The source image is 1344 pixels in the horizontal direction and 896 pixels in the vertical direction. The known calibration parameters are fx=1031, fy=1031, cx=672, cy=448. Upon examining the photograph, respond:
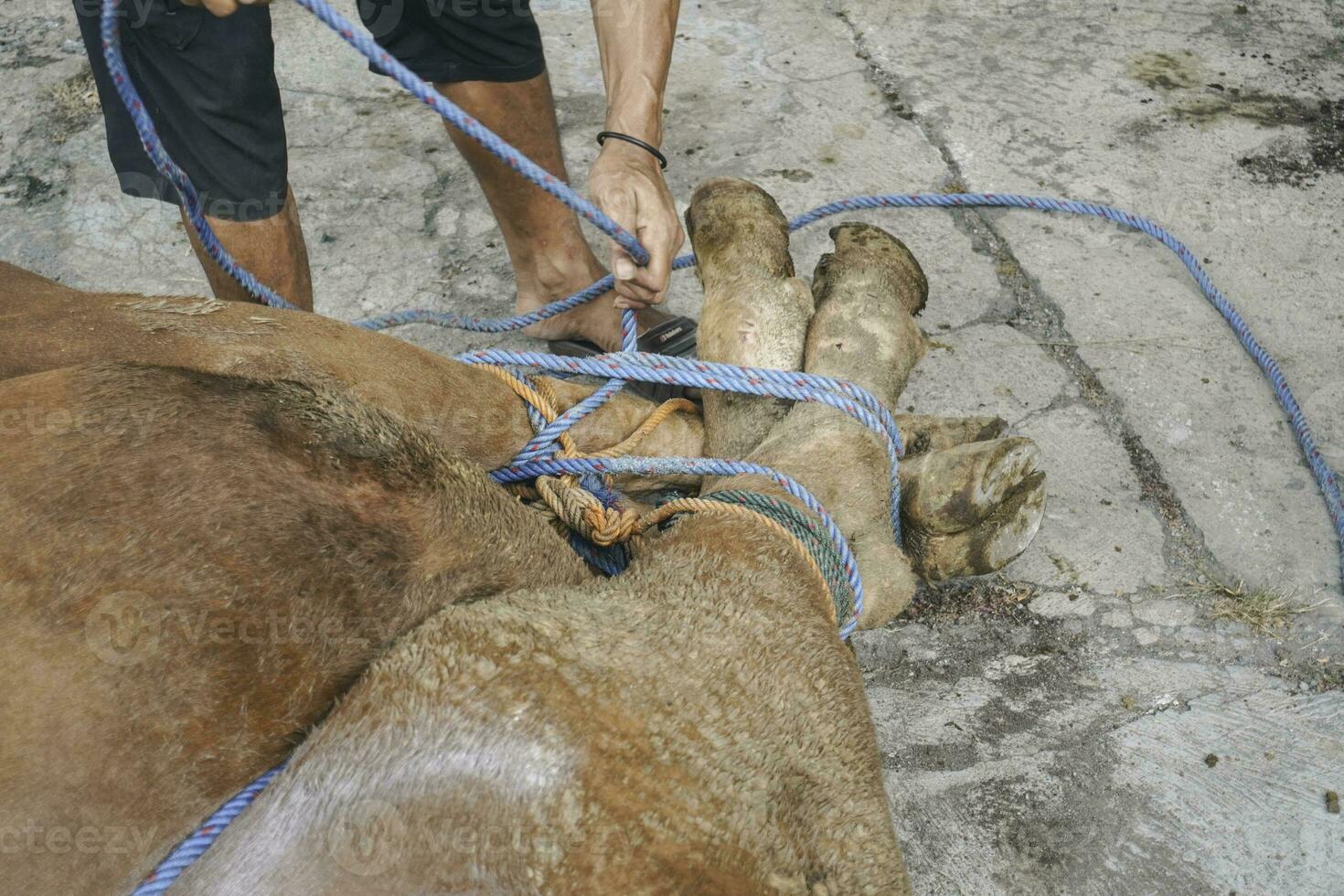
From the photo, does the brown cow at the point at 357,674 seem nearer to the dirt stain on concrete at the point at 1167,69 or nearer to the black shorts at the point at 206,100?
the black shorts at the point at 206,100

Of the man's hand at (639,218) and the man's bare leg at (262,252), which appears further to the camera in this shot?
the man's bare leg at (262,252)

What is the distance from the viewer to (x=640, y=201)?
1682 mm

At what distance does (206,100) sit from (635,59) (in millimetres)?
770

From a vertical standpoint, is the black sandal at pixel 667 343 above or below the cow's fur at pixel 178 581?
below

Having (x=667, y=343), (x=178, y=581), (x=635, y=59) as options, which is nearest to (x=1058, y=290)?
(x=667, y=343)

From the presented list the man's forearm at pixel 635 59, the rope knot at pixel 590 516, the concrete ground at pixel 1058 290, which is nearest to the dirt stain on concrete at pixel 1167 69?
the concrete ground at pixel 1058 290

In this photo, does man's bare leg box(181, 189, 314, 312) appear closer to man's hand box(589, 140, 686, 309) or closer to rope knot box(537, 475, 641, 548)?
man's hand box(589, 140, 686, 309)

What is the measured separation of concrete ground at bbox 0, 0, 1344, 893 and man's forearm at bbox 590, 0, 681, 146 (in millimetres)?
878

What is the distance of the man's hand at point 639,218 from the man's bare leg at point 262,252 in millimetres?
716

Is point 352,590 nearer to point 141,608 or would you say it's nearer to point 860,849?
point 141,608

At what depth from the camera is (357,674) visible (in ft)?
3.19

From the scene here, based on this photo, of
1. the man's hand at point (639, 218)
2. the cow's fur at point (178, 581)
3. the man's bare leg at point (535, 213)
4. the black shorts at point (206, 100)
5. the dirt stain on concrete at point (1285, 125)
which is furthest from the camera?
the dirt stain on concrete at point (1285, 125)

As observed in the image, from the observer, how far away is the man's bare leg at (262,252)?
1.99 m

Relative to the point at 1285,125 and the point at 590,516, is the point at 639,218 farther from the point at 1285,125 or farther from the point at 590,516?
the point at 1285,125
